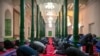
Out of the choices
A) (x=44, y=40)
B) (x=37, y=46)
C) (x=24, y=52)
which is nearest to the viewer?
(x=24, y=52)

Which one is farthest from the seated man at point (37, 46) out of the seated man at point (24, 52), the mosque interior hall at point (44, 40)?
the seated man at point (24, 52)

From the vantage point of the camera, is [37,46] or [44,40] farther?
[44,40]

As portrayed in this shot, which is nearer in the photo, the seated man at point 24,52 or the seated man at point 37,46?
the seated man at point 24,52

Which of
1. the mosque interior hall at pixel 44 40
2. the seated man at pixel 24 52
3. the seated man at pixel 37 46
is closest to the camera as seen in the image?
the seated man at pixel 24 52

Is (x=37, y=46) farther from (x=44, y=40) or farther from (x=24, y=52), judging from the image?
(x=44, y=40)

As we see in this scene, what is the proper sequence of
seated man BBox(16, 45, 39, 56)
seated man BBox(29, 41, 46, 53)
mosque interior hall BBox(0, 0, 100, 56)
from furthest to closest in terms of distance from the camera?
seated man BBox(29, 41, 46, 53) < mosque interior hall BBox(0, 0, 100, 56) < seated man BBox(16, 45, 39, 56)

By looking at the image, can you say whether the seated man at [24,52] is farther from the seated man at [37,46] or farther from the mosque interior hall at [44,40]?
the seated man at [37,46]

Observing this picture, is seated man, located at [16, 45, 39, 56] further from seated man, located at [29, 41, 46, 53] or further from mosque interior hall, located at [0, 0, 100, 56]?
seated man, located at [29, 41, 46, 53]

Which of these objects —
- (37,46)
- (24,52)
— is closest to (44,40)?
(37,46)

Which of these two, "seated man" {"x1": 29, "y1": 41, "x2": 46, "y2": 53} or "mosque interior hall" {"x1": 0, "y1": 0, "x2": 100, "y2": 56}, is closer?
"mosque interior hall" {"x1": 0, "y1": 0, "x2": 100, "y2": 56}

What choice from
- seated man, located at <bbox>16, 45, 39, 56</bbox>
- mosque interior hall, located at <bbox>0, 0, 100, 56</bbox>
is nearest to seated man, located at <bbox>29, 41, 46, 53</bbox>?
mosque interior hall, located at <bbox>0, 0, 100, 56</bbox>

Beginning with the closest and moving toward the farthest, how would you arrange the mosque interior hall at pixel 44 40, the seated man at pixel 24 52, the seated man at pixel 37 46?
1. the seated man at pixel 24 52
2. the mosque interior hall at pixel 44 40
3. the seated man at pixel 37 46

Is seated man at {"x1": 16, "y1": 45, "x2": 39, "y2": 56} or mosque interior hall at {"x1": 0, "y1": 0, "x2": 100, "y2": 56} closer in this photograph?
seated man at {"x1": 16, "y1": 45, "x2": 39, "y2": 56}

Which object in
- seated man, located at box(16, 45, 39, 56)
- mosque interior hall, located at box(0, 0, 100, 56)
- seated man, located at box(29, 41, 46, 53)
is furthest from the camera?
seated man, located at box(29, 41, 46, 53)
